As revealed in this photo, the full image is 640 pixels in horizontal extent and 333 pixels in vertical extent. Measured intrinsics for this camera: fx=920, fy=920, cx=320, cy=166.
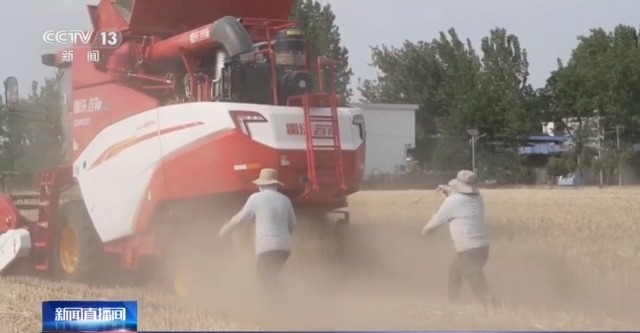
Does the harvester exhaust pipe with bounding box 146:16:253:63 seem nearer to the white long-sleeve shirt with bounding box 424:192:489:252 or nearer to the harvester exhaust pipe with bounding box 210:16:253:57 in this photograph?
the harvester exhaust pipe with bounding box 210:16:253:57

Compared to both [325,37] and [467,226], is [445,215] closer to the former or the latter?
[467,226]

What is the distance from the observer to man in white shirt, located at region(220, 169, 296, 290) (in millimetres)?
6500

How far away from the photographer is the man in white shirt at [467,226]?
691 cm

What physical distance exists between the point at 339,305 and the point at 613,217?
6.25m

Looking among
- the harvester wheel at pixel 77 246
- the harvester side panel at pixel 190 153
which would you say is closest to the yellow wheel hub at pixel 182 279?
the harvester side panel at pixel 190 153

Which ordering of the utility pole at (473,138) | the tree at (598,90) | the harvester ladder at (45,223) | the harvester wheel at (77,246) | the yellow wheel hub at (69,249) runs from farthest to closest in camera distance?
1. the harvester ladder at (45,223)
2. the yellow wheel hub at (69,249)
3. the harvester wheel at (77,246)
4. the utility pole at (473,138)
5. the tree at (598,90)

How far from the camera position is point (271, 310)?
5418 millimetres

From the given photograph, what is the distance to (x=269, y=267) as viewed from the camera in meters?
6.52

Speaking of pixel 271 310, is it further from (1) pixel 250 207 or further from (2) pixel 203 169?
(2) pixel 203 169

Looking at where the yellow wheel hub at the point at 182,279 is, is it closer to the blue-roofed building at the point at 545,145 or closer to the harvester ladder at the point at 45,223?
the harvester ladder at the point at 45,223

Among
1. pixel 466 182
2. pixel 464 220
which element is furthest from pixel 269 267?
pixel 466 182

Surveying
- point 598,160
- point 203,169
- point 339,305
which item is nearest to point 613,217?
point 598,160

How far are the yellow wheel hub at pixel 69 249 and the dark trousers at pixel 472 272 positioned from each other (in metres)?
3.71

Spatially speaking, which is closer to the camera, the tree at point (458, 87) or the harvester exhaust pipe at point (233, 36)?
the tree at point (458, 87)
